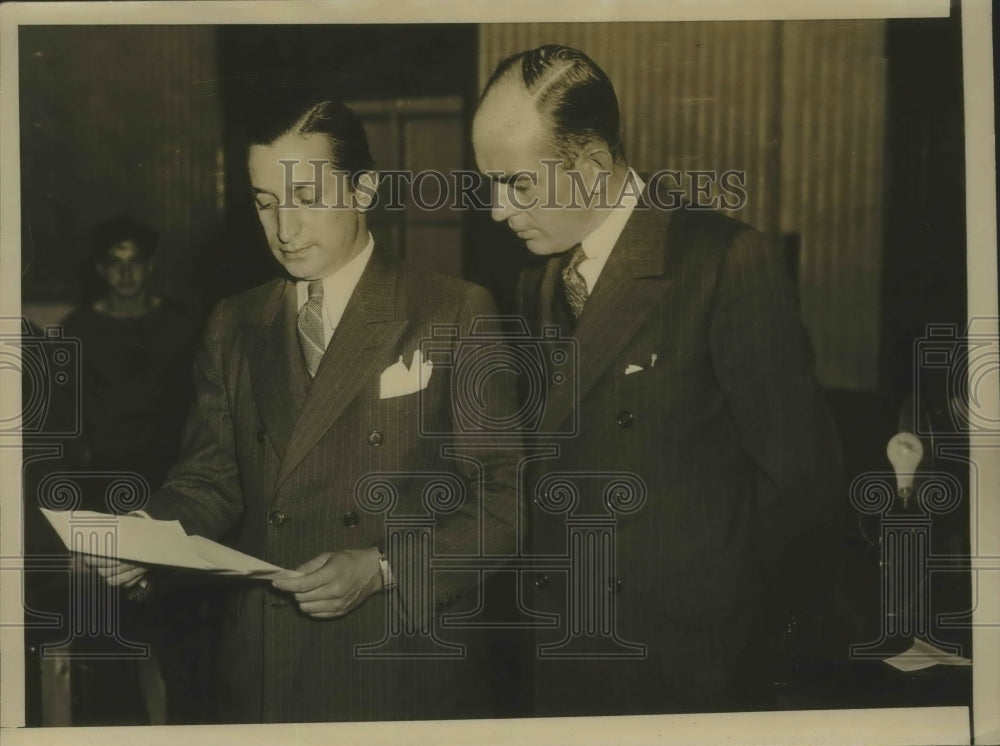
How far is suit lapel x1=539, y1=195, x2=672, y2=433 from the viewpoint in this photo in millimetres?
1939

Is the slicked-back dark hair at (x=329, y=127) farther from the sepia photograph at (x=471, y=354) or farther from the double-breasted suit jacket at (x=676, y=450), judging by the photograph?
the double-breasted suit jacket at (x=676, y=450)

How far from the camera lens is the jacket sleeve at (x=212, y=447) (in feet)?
6.47

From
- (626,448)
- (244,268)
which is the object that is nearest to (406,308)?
(244,268)

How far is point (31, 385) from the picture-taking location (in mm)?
2010

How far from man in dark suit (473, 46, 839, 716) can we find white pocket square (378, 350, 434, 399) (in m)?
0.22

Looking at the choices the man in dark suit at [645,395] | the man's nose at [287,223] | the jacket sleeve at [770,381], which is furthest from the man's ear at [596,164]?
the man's nose at [287,223]

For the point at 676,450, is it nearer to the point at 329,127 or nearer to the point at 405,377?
the point at 405,377

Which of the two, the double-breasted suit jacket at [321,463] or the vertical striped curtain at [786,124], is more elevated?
the vertical striped curtain at [786,124]

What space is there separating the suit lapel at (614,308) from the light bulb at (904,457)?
566 mm

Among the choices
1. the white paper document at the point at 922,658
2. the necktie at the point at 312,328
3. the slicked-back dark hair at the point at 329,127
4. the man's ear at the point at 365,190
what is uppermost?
the slicked-back dark hair at the point at 329,127

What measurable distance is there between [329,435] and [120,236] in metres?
0.56

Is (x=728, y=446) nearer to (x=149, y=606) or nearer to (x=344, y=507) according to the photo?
(x=344, y=507)

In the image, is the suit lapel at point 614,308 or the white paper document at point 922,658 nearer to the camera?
the suit lapel at point 614,308

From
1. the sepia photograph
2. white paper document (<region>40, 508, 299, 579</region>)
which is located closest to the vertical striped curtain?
the sepia photograph
